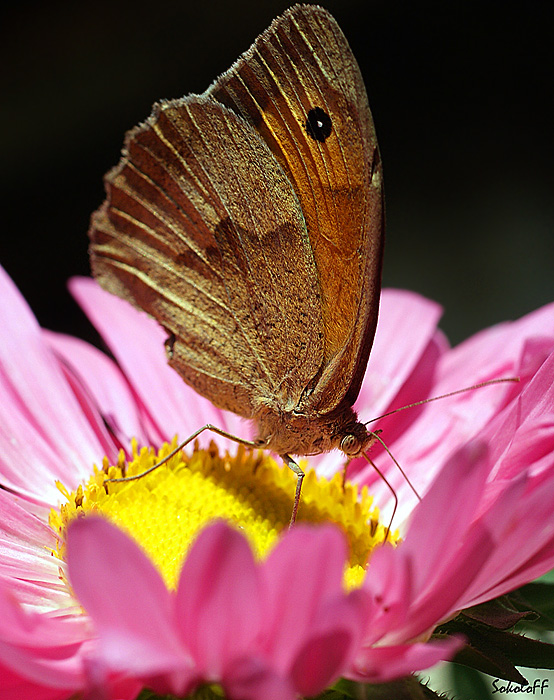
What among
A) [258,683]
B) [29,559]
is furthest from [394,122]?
[258,683]

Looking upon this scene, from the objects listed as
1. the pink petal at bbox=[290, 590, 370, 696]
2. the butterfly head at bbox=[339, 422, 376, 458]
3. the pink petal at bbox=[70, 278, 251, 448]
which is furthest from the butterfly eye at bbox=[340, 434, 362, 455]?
the pink petal at bbox=[290, 590, 370, 696]

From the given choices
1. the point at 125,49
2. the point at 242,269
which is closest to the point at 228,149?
the point at 242,269

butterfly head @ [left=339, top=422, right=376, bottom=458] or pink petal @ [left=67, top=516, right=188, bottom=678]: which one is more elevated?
pink petal @ [left=67, top=516, right=188, bottom=678]

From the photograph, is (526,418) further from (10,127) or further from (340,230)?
(10,127)

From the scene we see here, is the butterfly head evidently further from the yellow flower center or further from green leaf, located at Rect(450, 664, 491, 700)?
green leaf, located at Rect(450, 664, 491, 700)

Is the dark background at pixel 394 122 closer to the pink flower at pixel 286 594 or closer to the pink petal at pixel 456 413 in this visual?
the pink petal at pixel 456 413

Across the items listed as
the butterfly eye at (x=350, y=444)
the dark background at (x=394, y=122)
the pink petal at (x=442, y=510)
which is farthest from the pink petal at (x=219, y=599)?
the dark background at (x=394, y=122)
